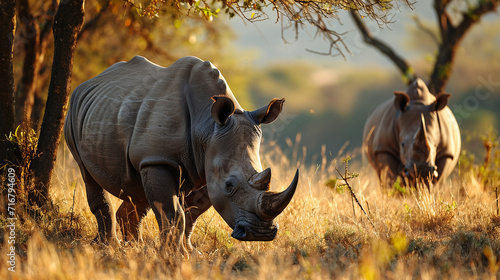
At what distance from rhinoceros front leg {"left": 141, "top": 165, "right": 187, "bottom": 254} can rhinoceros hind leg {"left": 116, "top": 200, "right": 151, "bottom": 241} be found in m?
1.00

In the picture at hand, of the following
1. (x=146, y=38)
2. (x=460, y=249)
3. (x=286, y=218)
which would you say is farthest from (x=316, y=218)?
(x=146, y=38)

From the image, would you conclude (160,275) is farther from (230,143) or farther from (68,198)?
(68,198)

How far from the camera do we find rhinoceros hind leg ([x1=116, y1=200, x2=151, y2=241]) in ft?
21.1

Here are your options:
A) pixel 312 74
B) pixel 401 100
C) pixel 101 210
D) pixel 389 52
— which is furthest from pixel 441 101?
pixel 312 74

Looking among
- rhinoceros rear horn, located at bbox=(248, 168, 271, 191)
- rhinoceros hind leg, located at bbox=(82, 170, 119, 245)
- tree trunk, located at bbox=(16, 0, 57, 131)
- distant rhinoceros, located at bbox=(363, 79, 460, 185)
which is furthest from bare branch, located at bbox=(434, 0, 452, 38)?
rhinoceros rear horn, located at bbox=(248, 168, 271, 191)

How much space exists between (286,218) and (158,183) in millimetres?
2120

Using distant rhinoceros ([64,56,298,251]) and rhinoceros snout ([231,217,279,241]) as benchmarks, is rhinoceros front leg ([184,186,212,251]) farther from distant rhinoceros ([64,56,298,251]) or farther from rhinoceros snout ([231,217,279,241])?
rhinoceros snout ([231,217,279,241])

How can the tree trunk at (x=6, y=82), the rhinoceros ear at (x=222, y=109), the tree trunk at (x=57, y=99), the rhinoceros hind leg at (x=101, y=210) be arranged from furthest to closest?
the tree trunk at (x=57, y=99), the tree trunk at (x=6, y=82), the rhinoceros hind leg at (x=101, y=210), the rhinoceros ear at (x=222, y=109)

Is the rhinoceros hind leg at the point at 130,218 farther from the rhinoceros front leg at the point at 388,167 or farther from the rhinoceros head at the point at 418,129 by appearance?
the rhinoceros front leg at the point at 388,167

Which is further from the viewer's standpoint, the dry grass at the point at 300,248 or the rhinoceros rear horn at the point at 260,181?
the rhinoceros rear horn at the point at 260,181

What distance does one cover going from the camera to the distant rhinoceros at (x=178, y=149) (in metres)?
5.09

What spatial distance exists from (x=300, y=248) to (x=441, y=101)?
170 inches

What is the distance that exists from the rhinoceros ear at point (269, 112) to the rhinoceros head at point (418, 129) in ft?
11.2

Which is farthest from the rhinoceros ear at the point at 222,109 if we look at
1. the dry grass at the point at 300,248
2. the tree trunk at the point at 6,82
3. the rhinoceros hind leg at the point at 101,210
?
the tree trunk at the point at 6,82
